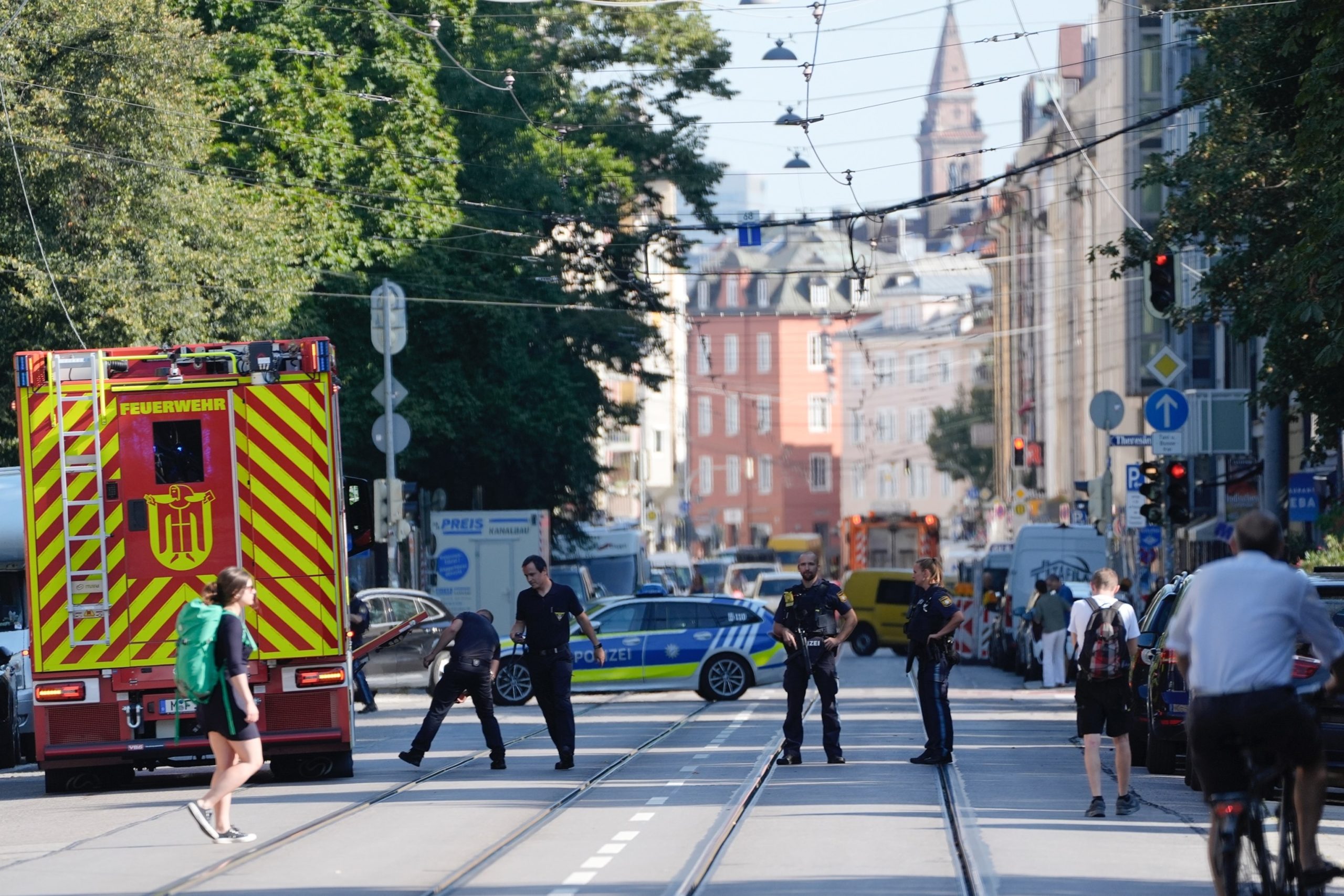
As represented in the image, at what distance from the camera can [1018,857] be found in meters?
11.9

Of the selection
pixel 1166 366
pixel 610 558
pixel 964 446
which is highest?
pixel 1166 366

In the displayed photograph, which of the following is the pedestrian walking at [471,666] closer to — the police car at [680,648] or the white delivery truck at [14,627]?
the white delivery truck at [14,627]

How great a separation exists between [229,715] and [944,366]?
115 m

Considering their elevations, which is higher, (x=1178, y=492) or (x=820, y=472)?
(x=820, y=472)

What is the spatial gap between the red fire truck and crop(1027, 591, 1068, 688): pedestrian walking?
16.4 metres

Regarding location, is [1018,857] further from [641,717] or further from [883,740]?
[641,717]

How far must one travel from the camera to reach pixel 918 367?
4953 inches

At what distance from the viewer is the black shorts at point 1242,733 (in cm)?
862

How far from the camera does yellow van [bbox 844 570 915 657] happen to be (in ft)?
150

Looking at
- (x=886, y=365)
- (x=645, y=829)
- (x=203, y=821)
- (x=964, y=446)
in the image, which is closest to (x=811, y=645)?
(x=645, y=829)

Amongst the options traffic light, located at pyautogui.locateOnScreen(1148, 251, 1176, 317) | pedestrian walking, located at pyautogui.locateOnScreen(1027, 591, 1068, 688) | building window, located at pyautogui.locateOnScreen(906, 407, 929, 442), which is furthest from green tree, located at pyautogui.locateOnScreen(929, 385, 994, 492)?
traffic light, located at pyautogui.locateOnScreen(1148, 251, 1176, 317)

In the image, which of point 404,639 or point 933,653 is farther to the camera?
point 404,639

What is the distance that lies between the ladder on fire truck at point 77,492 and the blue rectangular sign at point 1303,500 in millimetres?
17920

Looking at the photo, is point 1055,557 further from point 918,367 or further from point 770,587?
point 918,367
